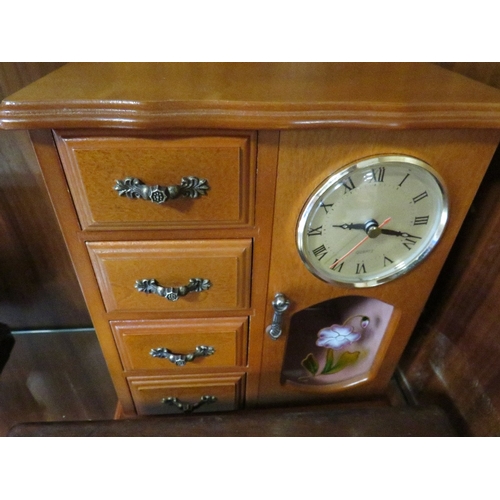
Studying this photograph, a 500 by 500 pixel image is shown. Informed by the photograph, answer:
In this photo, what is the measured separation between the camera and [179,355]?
0.65m

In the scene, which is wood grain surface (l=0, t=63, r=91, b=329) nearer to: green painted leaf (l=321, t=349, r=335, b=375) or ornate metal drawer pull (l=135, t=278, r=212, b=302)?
ornate metal drawer pull (l=135, t=278, r=212, b=302)

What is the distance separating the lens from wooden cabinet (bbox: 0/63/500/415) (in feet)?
1.40

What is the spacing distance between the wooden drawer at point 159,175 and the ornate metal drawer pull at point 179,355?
0.79 feet

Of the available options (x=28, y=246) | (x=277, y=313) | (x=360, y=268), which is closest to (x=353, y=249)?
(x=360, y=268)

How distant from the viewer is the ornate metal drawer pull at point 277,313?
57cm

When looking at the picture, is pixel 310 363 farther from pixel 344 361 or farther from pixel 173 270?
pixel 173 270

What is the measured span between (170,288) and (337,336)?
1.06ft

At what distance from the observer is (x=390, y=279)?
1.96ft

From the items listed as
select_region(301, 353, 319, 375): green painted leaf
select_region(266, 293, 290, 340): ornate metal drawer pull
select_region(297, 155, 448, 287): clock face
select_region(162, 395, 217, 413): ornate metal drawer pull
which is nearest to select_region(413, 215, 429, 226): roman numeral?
select_region(297, 155, 448, 287): clock face

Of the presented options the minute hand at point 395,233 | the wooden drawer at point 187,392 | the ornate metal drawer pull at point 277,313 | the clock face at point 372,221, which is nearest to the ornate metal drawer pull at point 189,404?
the wooden drawer at point 187,392

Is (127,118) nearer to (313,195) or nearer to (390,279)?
(313,195)

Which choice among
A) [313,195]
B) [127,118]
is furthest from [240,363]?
[127,118]

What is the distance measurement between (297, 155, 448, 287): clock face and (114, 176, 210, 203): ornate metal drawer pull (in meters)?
0.14

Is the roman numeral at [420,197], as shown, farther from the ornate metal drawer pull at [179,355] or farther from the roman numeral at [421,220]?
the ornate metal drawer pull at [179,355]
